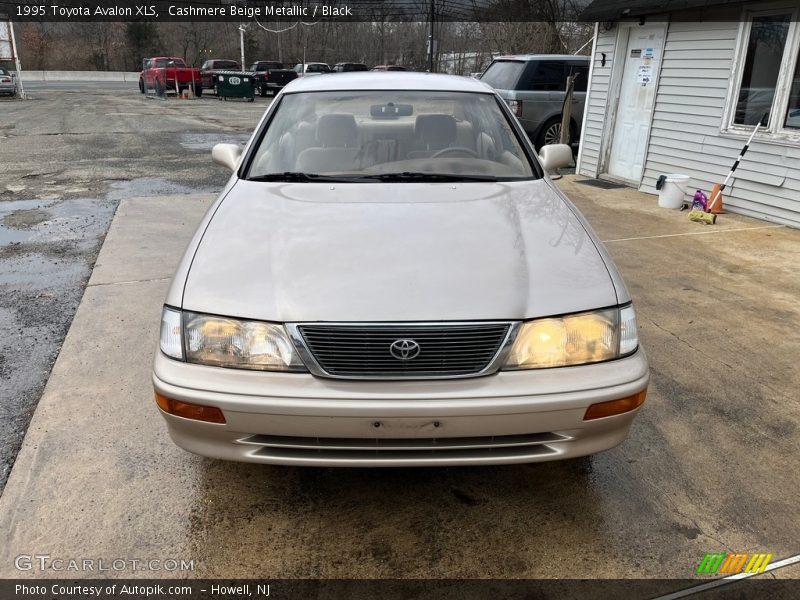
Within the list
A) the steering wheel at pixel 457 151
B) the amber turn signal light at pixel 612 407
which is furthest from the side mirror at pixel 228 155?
the amber turn signal light at pixel 612 407

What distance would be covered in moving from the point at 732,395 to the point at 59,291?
4.63m

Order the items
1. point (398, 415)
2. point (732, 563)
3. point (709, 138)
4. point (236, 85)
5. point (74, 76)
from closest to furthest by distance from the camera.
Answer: point (398, 415) < point (732, 563) < point (709, 138) < point (236, 85) < point (74, 76)

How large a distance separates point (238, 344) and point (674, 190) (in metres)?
7.08

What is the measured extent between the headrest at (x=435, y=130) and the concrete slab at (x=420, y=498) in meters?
1.77

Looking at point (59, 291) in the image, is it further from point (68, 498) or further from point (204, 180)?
point (204, 180)

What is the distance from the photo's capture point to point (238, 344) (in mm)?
2088

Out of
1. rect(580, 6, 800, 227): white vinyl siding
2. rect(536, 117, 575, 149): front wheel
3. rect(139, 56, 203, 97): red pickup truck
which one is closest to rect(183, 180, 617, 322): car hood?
rect(580, 6, 800, 227): white vinyl siding

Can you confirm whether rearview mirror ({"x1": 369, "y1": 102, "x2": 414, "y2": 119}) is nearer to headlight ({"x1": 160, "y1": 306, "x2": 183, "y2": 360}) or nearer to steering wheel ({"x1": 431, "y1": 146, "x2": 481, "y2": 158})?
steering wheel ({"x1": 431, "y1": 146, "x2": 481, "y2": 158})

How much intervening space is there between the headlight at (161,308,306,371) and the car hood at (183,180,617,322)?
0.04 meters

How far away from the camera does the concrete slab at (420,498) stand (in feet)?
7.24

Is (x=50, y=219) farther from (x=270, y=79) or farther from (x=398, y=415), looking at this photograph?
(x=270, y=79)

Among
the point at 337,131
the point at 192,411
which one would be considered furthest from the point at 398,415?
the point at 337,131

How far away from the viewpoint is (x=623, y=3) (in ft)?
27.6

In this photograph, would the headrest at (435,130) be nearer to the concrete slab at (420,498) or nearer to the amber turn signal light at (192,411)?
the concrete slab at (420,498)
